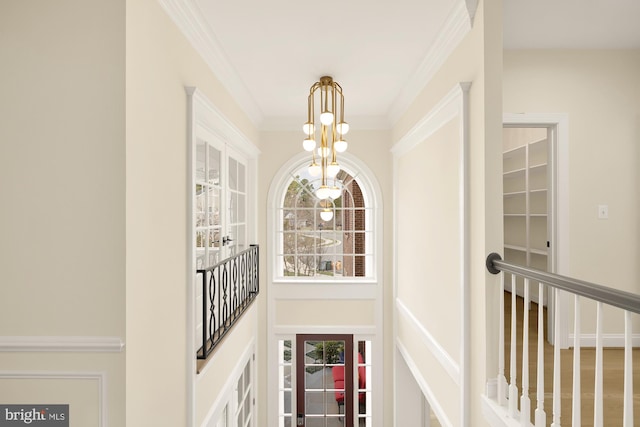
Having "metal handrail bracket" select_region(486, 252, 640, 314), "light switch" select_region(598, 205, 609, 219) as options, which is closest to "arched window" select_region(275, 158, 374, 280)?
"light switch" select_region(598, 205, 609, 219)

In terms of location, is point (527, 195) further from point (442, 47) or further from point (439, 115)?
point (442, 47)

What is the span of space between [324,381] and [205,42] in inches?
156

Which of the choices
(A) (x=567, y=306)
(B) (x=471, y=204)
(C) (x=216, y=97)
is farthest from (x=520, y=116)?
(C) (x=216, y=97)

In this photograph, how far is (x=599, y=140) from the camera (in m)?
2.89

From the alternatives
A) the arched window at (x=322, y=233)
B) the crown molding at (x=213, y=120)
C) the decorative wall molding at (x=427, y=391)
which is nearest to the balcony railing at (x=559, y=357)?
the decorative wall molding at (x=427, y=391)

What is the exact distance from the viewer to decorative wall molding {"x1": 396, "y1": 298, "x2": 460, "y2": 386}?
7.69 ft

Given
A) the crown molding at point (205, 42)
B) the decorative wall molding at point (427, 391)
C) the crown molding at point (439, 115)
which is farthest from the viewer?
the decorative wall molding at point (427, 391)

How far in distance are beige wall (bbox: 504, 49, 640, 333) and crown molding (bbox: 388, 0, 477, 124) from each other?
651 mm

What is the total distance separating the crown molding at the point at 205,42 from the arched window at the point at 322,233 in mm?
1529

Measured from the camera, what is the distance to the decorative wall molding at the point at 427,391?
8.51 feet
